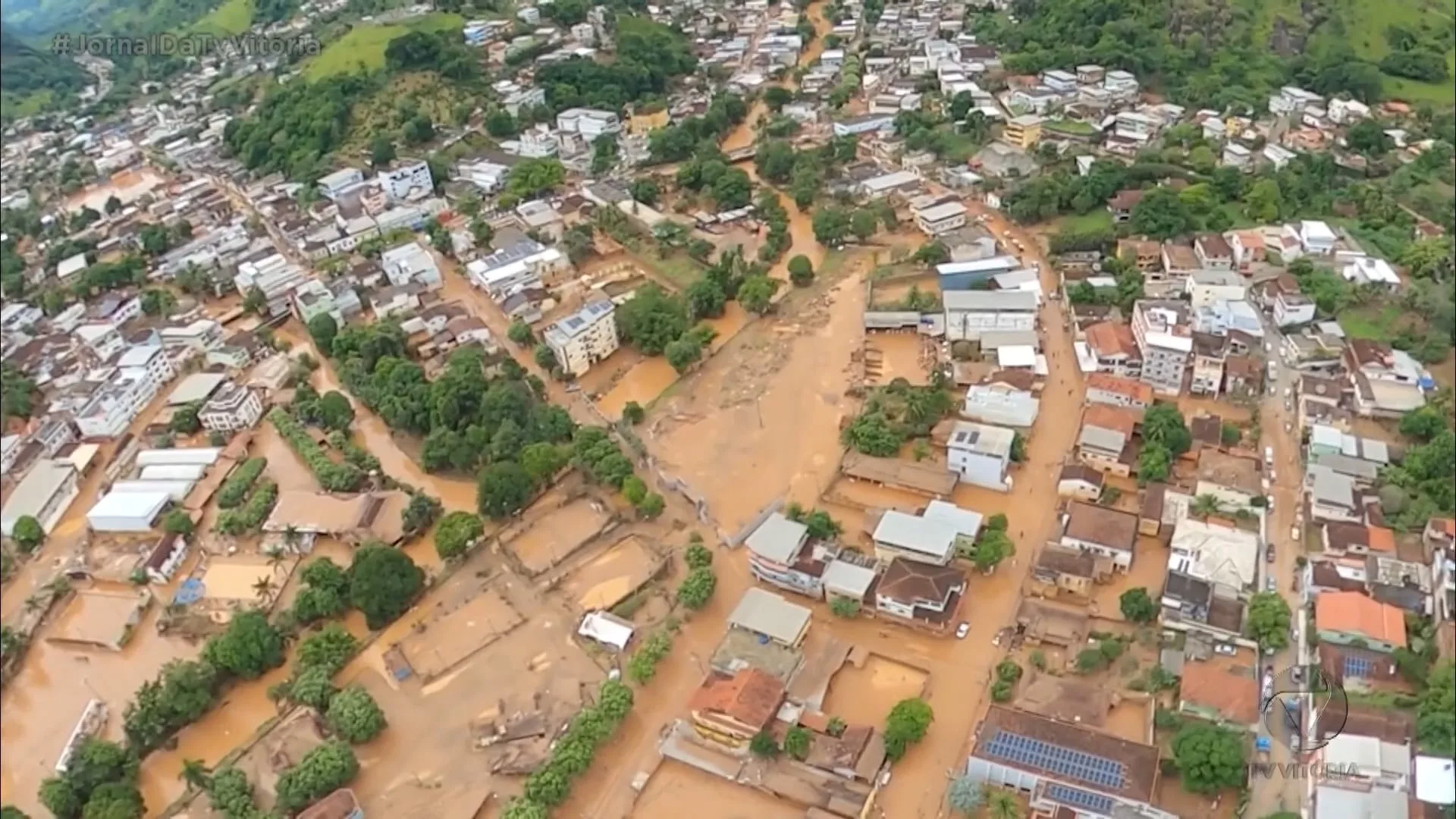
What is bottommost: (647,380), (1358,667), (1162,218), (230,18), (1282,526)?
(647,380)

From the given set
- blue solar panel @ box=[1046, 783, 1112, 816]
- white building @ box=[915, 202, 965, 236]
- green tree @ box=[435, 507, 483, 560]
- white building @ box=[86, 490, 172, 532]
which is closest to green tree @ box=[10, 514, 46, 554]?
white building @ box=[86, 490, 172, 532]

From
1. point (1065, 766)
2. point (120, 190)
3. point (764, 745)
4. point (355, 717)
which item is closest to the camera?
point (1065, 766)

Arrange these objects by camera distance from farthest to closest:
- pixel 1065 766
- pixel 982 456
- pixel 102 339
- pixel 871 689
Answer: pixel 102 339 → pixel 982 456 → pixel 871 689 → pixel 1065 766

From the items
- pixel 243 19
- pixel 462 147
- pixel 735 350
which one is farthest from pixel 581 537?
pixel 243 19

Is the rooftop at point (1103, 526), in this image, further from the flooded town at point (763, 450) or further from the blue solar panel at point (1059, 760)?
the blue solar panel at point (1059, 760)

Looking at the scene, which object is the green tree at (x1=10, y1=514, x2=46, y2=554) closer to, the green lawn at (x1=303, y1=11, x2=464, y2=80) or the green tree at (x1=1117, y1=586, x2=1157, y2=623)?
the green tree at (x1=1117, y1=586, x2=1157, y2=623)

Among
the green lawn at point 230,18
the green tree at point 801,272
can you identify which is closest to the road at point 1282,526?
the green tree at point 801,272

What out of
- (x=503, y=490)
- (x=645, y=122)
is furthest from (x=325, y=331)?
(x=645, y=122)

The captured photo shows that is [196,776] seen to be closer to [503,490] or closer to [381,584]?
[381,584]
